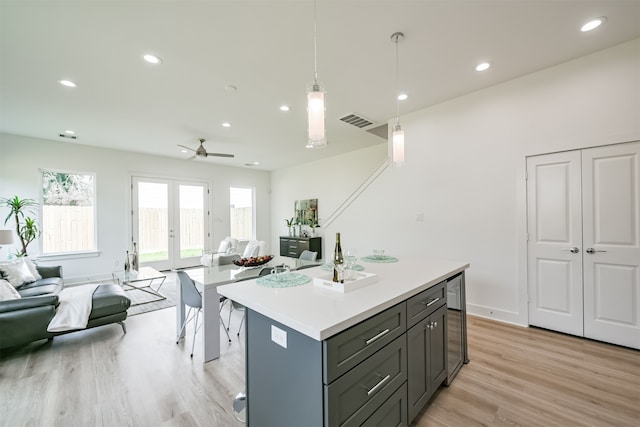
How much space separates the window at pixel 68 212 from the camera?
506 centimetres

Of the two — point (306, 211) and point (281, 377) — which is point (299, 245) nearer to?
point (306, 211)

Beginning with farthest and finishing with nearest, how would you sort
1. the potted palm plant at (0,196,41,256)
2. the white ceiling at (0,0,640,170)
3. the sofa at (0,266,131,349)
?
the potted palm plant at (0,196,41,256) → the sofa at (0,266,131,349) → the white ceiling at (0,0,640,170)

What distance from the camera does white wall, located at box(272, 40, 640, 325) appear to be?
2537 millimetres

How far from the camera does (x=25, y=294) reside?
303 cm

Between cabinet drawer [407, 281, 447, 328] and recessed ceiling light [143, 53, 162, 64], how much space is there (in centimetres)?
313

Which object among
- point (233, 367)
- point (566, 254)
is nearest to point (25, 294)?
point (233, 367)

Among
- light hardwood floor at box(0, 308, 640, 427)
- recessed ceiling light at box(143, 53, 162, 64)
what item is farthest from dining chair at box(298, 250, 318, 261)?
recessed ceiling light at box(143, 53, 162, 64)

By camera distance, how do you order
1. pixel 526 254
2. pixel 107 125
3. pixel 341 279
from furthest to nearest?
pixel 107 125
pixel 526 254
pixel 341 279

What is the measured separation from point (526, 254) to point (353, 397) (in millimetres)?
2948

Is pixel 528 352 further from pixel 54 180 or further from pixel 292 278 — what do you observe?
pixel 54 180

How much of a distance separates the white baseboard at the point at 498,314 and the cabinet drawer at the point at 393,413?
7.82ft

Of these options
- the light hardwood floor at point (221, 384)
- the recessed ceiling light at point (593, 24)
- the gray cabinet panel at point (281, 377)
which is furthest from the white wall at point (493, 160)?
the gray cabinet panel at point (281, 377)

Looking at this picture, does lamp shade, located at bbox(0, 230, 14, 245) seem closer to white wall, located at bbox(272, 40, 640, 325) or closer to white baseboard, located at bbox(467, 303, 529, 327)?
white wall, located at bbox(272, 40, 640, 325)

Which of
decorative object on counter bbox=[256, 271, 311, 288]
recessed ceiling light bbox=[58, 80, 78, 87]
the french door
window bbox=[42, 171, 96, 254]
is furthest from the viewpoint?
the french door
